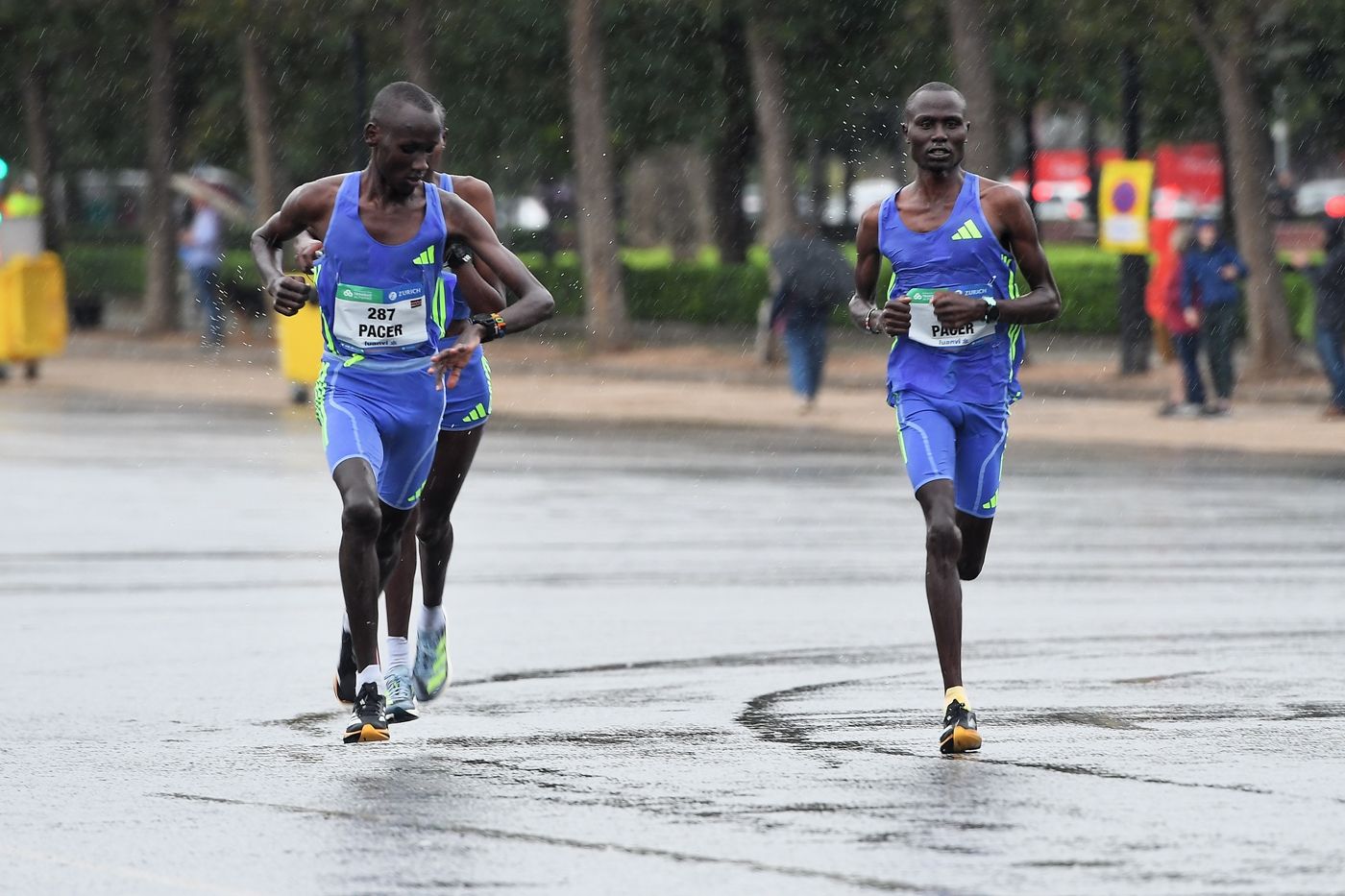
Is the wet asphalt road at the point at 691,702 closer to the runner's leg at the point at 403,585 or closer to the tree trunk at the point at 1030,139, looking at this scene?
the runner's leg at the point at 403,585

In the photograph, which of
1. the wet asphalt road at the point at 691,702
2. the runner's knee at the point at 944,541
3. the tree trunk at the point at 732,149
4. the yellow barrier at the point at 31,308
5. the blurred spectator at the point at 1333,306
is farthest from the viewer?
the tree trunk at the point at 732,149

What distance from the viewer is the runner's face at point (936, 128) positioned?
8.20 metres

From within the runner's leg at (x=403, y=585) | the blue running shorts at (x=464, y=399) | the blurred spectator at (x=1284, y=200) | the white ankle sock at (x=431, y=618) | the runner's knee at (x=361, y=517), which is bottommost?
the white ankle sock at (x=431, y=618)

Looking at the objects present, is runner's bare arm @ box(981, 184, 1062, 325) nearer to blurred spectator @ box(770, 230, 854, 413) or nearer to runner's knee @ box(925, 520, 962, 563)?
runner's knee @ box(925, 520, 962, 563)

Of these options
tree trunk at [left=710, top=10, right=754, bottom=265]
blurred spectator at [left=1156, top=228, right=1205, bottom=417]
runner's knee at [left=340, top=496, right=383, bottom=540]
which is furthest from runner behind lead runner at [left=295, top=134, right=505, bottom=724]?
tree trunk at [left=710, top=10, right=754, bottom=265]

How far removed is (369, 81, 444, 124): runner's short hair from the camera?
788 cm

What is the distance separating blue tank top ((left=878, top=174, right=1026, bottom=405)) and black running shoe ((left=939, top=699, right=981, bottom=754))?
1.07 m

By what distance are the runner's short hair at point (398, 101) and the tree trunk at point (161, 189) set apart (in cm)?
3156

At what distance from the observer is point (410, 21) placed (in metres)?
34.4

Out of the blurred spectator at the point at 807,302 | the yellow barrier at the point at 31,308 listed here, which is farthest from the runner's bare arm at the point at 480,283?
the yellow barrier at the point at 31,308

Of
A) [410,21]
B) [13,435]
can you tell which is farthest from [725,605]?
[410,21]

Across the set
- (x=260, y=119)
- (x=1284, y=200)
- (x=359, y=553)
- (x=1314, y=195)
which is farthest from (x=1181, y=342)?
(x=1314, y=195)

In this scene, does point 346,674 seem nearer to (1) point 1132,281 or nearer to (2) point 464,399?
(2) point 464,399

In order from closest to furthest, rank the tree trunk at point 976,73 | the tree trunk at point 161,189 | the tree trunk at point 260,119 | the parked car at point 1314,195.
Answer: the tree trunk at point 976,73 → the tree trunk at point 260,119 → the tree trunk at point 161,189 → the parked car at point 1314,195
